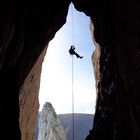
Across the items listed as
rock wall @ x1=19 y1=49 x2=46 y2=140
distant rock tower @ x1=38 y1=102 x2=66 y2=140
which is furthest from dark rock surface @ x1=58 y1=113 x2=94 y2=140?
rock wall @ x1=19 y1=49 x2=46 y2=140

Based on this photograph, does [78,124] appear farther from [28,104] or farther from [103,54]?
[103,54]

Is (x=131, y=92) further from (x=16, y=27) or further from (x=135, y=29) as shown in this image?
(x=16, y=27)

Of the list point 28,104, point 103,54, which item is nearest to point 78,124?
point 28,104

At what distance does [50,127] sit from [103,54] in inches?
637

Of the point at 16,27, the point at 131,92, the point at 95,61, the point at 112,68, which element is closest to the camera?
the point at 131,92

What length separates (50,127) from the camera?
79.0 feet

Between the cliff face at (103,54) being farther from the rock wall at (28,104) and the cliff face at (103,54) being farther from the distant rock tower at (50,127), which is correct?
the distant rock tower at (50,127)

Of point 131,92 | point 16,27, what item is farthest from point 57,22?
point 131,92

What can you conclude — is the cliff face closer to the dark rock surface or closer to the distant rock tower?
the distant rock tower

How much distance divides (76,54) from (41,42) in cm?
134

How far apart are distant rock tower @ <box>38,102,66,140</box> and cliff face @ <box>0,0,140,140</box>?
14863 mm

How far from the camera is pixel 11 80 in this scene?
26.9ft

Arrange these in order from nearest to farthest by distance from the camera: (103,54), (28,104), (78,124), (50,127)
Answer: (103,54)
(28,104)
(50,127)
(78,124)

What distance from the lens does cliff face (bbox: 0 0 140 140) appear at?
6851mm
